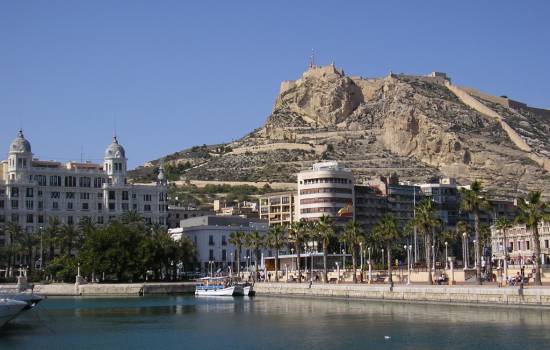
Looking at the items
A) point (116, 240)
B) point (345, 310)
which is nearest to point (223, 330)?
point (345, 310)

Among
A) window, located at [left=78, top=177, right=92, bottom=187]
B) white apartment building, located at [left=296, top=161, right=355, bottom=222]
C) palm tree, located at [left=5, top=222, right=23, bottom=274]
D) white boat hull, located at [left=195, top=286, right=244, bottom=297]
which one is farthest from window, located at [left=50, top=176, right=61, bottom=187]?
white boat hull, located at [left=195, top=286, right=244, bottom=297]

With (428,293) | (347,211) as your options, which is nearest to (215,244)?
(347,211)

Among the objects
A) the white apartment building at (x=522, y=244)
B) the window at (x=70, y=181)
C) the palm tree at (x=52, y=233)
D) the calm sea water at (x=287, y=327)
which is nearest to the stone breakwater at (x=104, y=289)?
the palm tree at (x=52, y=233)

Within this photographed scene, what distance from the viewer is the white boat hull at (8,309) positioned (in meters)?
75.4

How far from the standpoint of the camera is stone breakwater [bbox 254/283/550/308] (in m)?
83.4

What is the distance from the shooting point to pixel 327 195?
181 metres

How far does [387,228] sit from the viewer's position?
416 ft

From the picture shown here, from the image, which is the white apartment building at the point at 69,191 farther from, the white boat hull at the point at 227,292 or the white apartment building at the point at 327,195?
the white boat hull at the point at 227,292

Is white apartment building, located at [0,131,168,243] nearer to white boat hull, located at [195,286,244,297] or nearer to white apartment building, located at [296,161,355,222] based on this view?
white apartment building, located at [296,161,355,222]

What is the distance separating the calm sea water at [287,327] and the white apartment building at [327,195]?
7341cm

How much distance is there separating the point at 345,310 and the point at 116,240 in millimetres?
55696

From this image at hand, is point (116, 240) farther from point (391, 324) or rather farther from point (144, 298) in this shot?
point (391, 324)

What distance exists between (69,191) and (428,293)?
93991 mm

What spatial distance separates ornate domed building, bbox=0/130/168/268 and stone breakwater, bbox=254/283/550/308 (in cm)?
5686
